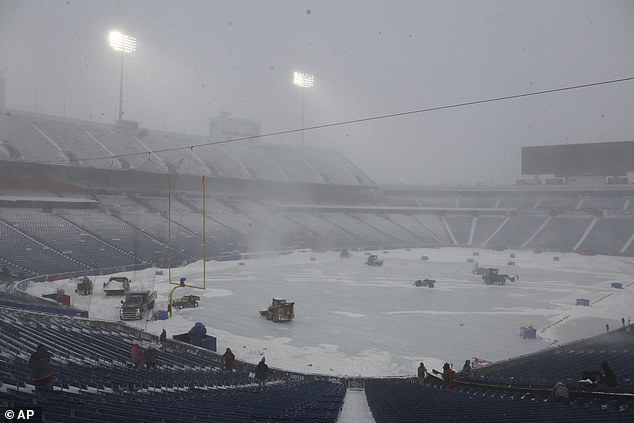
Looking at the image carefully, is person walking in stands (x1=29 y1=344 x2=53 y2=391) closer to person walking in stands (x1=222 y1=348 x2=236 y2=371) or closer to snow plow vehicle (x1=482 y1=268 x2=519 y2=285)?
person walking in stands (x1=222 y1=348 x2=236 y2=371)

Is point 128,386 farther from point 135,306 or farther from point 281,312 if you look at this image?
point 135,306

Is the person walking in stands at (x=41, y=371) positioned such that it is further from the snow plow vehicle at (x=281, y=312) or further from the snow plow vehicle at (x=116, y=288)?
the snow plow vehicle at (x=116, y=288)

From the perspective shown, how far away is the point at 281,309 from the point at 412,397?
12992 millimetres

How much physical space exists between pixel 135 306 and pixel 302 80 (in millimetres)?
74181

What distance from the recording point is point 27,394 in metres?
7.42

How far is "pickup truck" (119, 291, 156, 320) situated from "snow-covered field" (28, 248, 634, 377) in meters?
0.59

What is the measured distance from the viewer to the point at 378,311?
26.8m

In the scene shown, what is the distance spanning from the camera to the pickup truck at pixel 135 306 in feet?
76.1

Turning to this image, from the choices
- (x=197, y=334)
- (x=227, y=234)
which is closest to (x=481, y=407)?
(x=197, y=334)

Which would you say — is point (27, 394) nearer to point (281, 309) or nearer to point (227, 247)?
point (281, 309)

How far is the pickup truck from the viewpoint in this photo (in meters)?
23.2

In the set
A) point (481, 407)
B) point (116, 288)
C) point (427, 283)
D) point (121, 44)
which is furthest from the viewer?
point (121, 44)

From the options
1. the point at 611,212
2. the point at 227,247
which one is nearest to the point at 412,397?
the point at 227,247

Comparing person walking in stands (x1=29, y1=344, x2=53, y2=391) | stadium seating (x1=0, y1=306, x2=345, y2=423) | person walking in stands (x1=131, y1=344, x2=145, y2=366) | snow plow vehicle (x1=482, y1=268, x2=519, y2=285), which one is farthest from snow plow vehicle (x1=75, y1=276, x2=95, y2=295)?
snow plow vehicle (x1=482, y1=268, x2=519, y2=285)
